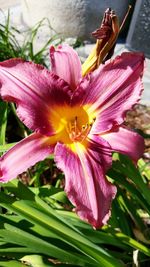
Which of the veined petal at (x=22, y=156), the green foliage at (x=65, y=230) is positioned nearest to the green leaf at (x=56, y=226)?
the green foliage at (x=65, y=230)

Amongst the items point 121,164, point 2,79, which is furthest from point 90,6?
point 2,79

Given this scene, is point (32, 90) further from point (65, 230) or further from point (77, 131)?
point (65, 230)

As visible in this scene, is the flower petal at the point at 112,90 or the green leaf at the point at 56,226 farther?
the green leaf at the point at 56,226

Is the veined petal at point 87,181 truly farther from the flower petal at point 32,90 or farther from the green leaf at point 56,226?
the green leaf at point 56,226

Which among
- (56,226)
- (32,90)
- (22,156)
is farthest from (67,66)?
(56,226)

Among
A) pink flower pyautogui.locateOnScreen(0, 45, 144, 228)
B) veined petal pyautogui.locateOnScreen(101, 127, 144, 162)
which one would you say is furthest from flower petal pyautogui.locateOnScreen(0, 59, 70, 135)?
veined petal pyautogui.locateOnScreen(101, 127, 144, 162)

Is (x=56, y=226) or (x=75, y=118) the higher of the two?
(x=75, y=118)
